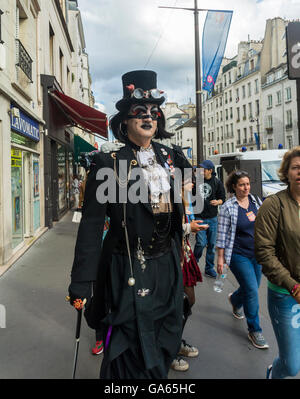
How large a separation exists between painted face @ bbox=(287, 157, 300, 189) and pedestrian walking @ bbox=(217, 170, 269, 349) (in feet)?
4.35

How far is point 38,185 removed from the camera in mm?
10078

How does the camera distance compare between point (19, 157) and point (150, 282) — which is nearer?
point (150, 282)

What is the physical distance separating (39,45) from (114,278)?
10.1 meters

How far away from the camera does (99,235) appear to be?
2070 millimetres

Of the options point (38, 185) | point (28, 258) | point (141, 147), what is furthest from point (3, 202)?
point (141, 147)

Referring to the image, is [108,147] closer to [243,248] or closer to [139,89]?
[139,89]

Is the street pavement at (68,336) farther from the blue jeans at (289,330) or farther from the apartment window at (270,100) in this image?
the apartment window at (270,100)

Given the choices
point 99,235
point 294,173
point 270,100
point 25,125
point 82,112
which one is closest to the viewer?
point 99,235

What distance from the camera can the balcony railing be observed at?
7.41m

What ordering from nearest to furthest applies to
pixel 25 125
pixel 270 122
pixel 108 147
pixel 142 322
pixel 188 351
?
1. pixel 142 322
2. pixel 108 147
3. pixel 188 351
4. pixel 25 125
5. pixel 270 122

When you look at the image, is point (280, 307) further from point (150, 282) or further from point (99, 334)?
point (99, 334)

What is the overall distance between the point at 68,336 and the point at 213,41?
8.56 meters

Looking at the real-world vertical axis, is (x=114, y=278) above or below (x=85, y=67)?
below

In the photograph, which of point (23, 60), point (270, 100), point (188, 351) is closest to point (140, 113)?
point (188, 351)
